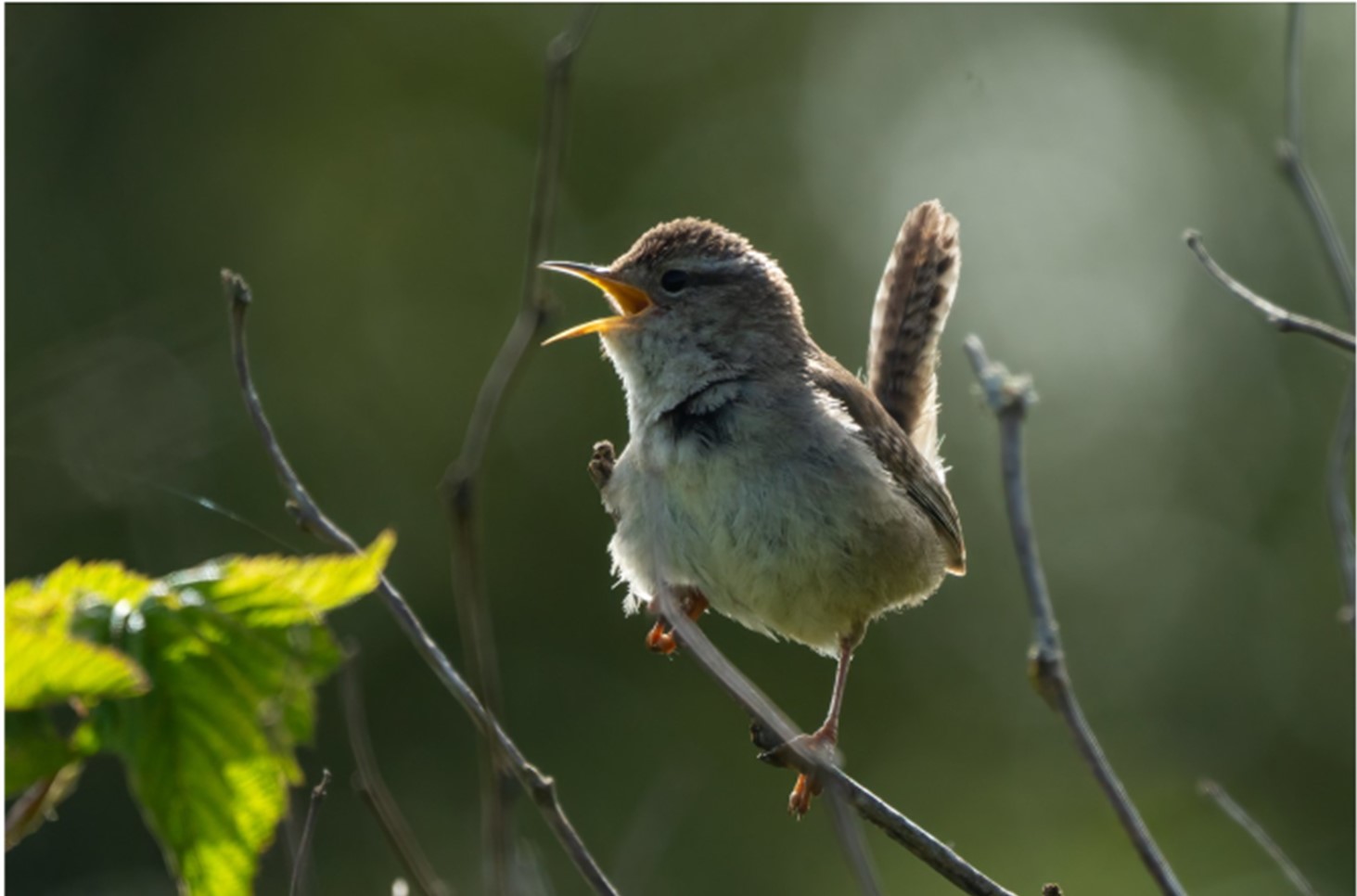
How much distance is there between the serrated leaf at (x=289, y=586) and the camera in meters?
1.77

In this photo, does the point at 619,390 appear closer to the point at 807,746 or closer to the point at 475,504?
the point at 807,746

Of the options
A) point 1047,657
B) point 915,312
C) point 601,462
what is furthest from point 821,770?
point 915,312

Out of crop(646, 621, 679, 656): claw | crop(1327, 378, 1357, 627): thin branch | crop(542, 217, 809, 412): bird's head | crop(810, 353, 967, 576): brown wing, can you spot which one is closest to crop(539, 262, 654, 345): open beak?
crop(542, 217, 809, 412): bird's head

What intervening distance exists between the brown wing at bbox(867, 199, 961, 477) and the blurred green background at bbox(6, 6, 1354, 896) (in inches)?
78.5

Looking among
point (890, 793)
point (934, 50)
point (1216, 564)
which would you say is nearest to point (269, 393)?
point (890, 793)

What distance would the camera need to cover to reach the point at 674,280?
414 cm

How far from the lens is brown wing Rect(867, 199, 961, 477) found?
184 inches

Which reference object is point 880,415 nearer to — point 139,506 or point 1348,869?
point 139,506

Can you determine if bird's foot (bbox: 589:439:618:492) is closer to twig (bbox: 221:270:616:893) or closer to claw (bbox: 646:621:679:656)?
claw (bbox: 646:621:679:656)

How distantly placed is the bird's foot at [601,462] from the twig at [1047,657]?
1.40 meters

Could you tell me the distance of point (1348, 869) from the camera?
26.6 feet

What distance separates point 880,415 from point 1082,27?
8772mm

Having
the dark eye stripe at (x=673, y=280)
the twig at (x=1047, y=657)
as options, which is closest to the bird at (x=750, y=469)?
the dark eye stripe at (x=673, y=280)

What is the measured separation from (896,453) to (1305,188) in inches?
56.8
